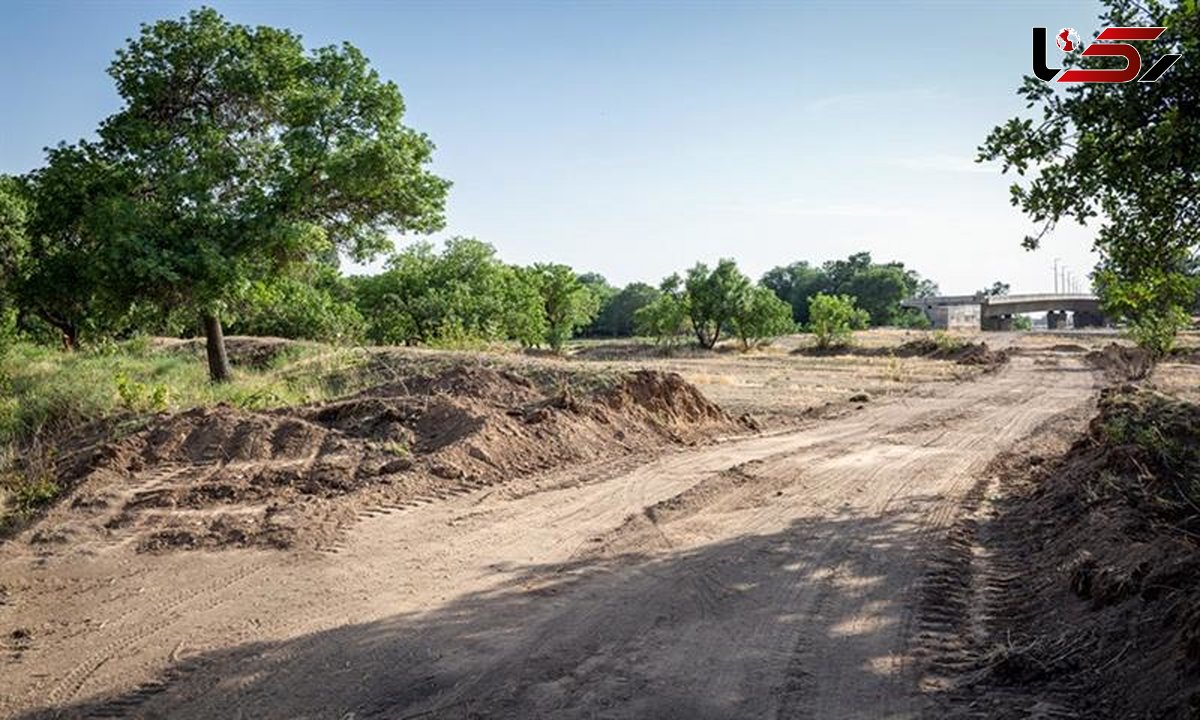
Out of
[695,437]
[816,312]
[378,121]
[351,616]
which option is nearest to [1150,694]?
[351,616]

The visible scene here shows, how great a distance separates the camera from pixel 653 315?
49594 millimetres

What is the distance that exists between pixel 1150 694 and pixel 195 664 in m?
Answer: 5.54

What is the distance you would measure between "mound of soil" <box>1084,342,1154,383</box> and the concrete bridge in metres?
43.4

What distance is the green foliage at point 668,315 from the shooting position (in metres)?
48.2

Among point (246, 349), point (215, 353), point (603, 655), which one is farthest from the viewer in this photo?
point (246, 349)

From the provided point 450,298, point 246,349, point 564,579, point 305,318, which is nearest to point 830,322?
point 450,298

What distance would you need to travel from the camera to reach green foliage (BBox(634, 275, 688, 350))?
4818cm

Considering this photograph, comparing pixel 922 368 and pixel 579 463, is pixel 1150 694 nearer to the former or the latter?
pixel 579 463

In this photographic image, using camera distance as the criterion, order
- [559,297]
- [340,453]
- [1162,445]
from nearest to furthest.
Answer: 1. [1162,445]
2. [340,453]
3. [559,297]

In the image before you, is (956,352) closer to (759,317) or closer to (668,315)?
(759,317)

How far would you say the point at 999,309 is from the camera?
79062mm

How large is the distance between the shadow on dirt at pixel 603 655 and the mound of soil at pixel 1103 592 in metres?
0.62

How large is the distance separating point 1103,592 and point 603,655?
3.25m

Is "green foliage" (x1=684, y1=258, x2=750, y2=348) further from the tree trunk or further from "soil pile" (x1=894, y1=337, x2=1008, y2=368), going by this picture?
the tree trunk
